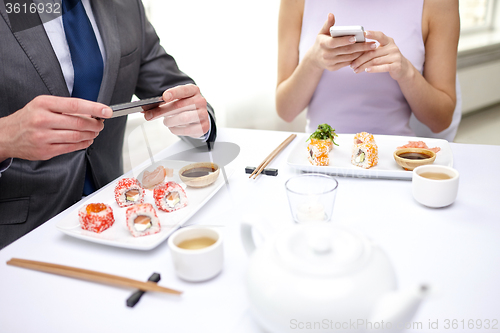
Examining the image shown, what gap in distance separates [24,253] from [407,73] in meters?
1.30

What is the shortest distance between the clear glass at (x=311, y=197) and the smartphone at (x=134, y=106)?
1.33 ft

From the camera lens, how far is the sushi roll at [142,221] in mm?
767

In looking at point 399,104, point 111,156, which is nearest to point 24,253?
point 111,156

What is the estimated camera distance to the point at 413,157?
3.44 feet

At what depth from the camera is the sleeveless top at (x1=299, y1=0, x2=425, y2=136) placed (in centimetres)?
149

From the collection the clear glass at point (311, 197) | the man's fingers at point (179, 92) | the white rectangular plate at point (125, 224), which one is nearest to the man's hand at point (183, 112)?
the man's fingers at point (179, 92)

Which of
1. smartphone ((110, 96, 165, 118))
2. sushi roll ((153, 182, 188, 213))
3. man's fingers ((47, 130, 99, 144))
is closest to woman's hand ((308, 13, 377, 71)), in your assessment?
smartphone ((110, 96, 165, 118))

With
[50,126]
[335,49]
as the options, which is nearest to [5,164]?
[50,126]

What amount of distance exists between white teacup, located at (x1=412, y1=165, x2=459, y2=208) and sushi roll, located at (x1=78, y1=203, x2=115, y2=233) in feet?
2.35

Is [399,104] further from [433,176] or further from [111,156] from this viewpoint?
[111,156]

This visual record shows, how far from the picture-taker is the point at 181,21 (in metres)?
2.13

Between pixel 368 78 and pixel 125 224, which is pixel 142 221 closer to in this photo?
pixel 125 224

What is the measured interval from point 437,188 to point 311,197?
30 cm

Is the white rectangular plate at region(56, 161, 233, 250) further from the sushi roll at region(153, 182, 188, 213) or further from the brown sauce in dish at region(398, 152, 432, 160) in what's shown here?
the brown sauce in dish at region(398, 152, 432, 160)
